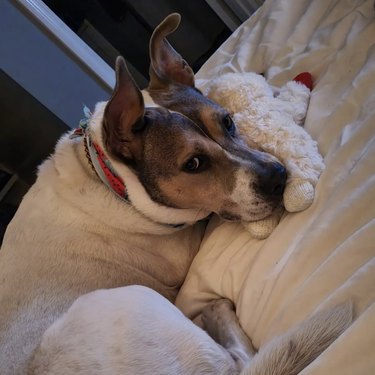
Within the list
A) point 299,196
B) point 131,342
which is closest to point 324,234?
point 299,196

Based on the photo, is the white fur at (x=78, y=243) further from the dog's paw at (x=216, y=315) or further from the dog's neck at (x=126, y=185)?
the dog's paw at (x=216, y=315)

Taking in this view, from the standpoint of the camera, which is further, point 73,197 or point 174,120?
point 73,197

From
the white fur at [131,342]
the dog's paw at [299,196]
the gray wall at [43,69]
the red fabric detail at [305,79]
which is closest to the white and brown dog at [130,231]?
the white fur at [131,342]

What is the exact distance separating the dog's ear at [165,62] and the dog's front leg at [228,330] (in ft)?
3.56

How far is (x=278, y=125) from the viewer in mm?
2242

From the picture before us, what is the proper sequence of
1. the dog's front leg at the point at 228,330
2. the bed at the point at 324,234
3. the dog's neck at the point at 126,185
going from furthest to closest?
the dog's neck at the point at 126,185 → the dog's front leg at the point at 228,330 → the bed at the point at 324,234

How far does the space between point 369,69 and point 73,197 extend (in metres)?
1.50

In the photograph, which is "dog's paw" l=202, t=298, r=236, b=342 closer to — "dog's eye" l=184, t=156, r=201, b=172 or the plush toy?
the plush toy

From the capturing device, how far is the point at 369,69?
2.26 m

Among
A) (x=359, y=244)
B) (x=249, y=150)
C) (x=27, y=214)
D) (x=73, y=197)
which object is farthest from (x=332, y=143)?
(x=27, y=214)

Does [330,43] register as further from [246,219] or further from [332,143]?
[246,219]

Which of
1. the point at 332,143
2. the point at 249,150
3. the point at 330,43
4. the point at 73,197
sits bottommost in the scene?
the point at 73,197

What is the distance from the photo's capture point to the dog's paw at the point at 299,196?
6.45 feet

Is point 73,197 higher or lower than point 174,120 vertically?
lower
